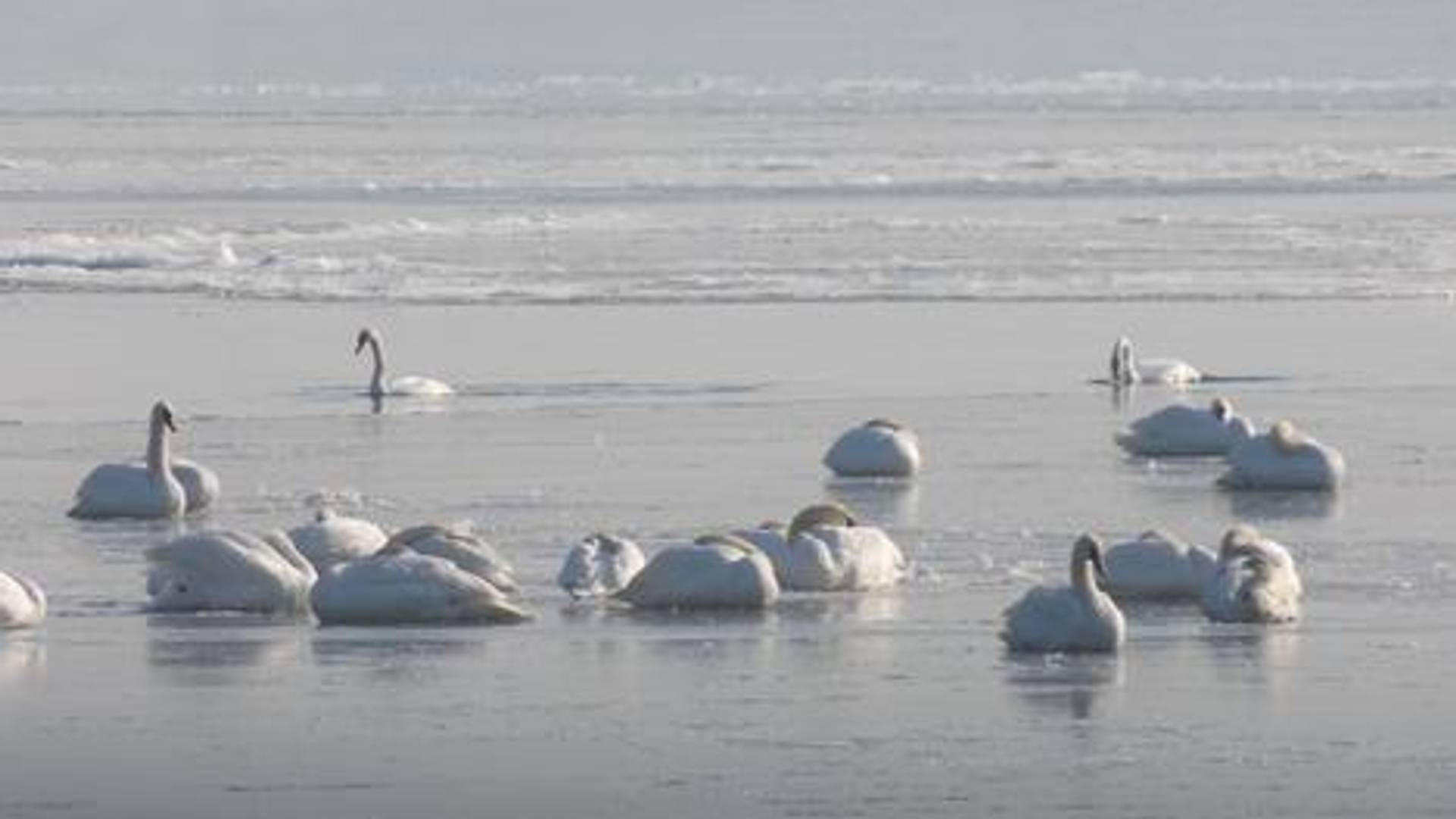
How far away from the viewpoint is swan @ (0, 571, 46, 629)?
38.4 feet

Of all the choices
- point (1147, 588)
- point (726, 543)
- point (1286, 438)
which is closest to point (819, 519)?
point (726, 543)

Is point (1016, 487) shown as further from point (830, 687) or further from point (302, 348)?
point (302, 348)

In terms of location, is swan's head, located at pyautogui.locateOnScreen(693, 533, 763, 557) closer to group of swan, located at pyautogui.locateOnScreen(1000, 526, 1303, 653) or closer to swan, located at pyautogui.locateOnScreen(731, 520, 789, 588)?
swan, located at pyautogui.locateOnScreen(731, 520, 789, 588)

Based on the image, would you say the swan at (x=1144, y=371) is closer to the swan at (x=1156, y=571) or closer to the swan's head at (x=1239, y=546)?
the swan at (x=1156, y=571)

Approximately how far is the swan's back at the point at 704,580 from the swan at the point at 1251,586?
1.27 m

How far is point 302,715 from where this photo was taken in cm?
1022

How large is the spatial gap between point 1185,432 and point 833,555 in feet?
14.6

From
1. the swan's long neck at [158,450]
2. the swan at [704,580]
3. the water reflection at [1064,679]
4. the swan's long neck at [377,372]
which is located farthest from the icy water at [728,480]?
the swan's long neck at [377,372]

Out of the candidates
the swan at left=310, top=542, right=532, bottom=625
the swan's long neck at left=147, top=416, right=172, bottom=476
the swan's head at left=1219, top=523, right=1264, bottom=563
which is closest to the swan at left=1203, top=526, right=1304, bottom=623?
the swan's head at left=1219, top=523, right=1264, bottom=563

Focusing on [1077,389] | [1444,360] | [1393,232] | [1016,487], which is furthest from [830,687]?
[1393,232]

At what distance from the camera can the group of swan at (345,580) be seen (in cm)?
1184

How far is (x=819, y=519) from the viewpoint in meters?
12.7

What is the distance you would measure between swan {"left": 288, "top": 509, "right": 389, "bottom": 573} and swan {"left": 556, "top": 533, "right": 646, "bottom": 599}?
26.3 inches

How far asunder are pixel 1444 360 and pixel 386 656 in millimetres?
11440
